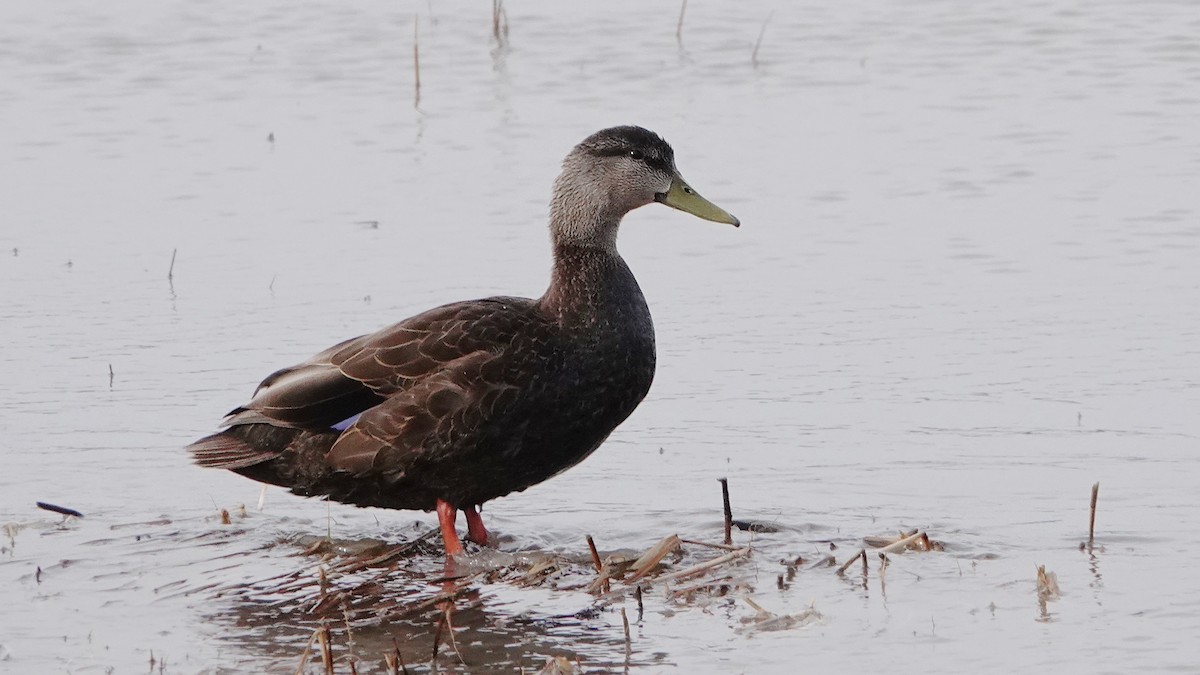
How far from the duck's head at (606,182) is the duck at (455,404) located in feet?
0.81

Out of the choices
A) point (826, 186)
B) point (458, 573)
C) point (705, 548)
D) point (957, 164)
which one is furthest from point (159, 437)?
point (957, 164)

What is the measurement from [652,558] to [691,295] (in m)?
3.86

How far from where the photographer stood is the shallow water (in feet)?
19.4

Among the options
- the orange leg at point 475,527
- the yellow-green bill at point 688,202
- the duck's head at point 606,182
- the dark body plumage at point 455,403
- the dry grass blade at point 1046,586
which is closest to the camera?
the dry grass blade at point 1046,586

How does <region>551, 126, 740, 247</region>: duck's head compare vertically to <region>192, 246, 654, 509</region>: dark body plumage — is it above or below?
above

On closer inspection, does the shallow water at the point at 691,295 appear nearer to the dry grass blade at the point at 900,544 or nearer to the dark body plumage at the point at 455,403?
the dry grass blade at the point at 900,544

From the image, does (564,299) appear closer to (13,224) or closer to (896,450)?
(896,450)

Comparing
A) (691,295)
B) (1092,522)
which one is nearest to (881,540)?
(1092,522)

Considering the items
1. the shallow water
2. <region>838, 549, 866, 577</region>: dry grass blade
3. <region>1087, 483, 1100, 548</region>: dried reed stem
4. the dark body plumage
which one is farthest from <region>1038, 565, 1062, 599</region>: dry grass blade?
the dark body plumage

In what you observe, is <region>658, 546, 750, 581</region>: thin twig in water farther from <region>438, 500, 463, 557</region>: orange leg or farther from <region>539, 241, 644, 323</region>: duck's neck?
<region>539, 241, 644, 323</region>: duck's neck

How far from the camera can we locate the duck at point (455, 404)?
253 inches

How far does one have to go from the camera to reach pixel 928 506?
22.5 feet

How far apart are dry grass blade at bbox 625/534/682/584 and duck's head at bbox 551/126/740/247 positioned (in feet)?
4.43

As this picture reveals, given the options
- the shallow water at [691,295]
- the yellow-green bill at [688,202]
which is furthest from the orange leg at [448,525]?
the yellow-green bill at [688,202]
